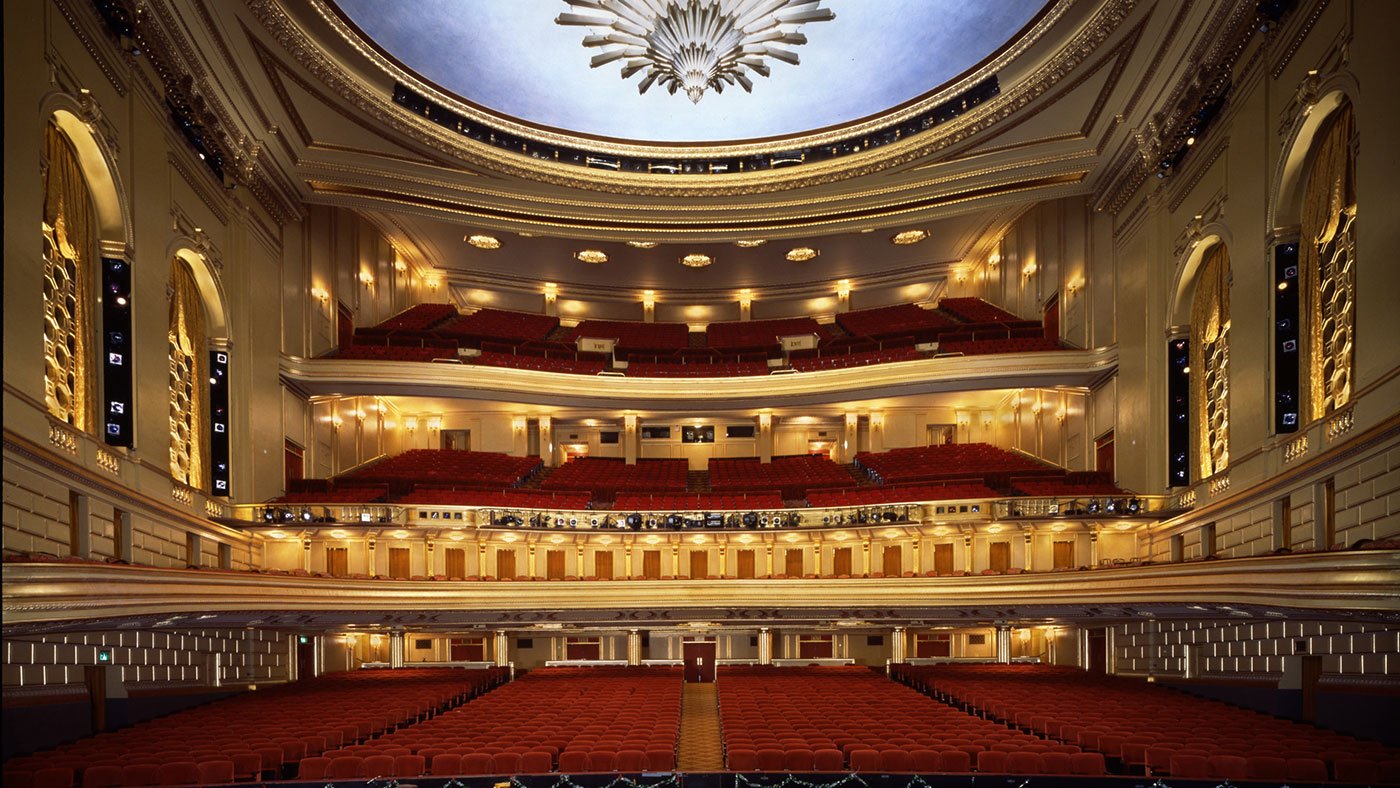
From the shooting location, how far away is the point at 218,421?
64.1 feet

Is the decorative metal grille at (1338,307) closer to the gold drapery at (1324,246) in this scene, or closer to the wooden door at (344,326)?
the gold drapery at (1324,246)

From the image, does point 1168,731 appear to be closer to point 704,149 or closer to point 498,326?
point 704,149

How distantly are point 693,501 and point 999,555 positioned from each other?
8122 mm

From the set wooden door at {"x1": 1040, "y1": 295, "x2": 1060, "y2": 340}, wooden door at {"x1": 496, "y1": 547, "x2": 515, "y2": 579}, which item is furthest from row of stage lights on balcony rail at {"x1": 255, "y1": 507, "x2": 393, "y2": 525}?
wooden door at {"x1": 1040, "y1": 295, "x2": 1060, "y2": 340}

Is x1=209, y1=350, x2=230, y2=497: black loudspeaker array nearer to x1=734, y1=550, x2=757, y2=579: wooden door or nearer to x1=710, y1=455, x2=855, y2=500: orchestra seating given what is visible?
x1=734, y1=550, x2=757, y2=579: wooden door

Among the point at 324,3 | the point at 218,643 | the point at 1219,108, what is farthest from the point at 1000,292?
the point at 218,643

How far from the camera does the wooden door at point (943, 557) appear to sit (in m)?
24.7

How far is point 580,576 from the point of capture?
26281 mm

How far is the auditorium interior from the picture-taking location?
12047 mm

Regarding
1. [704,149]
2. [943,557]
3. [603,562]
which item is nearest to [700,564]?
[603,562]

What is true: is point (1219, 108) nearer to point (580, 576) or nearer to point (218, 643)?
point (580, 576)

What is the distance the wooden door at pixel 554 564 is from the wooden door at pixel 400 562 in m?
3.52

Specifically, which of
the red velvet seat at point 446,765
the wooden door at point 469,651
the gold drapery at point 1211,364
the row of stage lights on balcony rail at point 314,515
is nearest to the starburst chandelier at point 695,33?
the gold drapery at point 1211,364

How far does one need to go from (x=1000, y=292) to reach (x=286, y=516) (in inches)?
857
